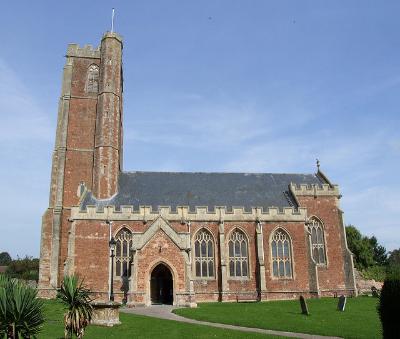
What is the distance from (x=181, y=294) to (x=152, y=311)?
4.05 m

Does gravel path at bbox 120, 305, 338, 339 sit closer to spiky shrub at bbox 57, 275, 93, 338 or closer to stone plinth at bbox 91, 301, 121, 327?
stone plinth at bbox 91, 301, 121, 327

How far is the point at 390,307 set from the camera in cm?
1234

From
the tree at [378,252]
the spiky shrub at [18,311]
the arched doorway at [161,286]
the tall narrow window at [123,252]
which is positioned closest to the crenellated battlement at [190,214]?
the tall narrow window at [123,252]

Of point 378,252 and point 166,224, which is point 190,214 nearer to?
point 166,224

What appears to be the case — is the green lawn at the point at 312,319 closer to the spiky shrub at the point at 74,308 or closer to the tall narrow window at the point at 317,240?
the spiky shrub at the point at 74,308

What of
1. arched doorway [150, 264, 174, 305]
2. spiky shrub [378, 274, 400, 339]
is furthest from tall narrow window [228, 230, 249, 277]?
spiky shrub [378, 274, 400, 339]

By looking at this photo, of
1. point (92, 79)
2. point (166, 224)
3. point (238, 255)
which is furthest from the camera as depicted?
point (92, 79)

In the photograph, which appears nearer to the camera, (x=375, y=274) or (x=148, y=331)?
(x=148, y=331)

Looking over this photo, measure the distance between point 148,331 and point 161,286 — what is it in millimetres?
16085

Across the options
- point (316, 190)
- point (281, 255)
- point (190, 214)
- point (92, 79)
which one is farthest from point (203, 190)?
point (92, 79)

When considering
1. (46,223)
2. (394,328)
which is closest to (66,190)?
(46,223)

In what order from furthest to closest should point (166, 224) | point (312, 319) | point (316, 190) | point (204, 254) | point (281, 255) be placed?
point (316, 190)
point (281, 255)
point (204, 254)
point (166, 224)
point (312, 319)

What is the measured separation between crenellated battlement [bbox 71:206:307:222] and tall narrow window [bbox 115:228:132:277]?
4.49 feet

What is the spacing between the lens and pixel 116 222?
34.2m
